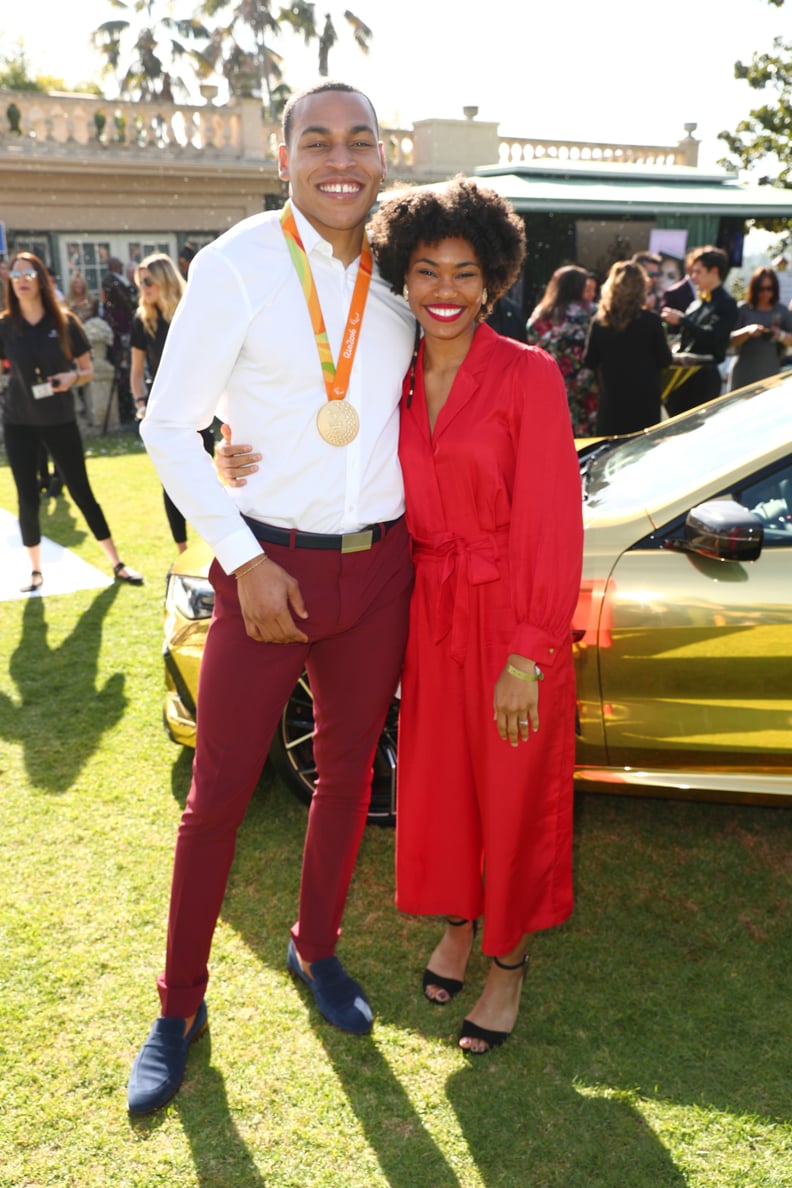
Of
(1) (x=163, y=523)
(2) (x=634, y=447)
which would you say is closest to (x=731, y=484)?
(2) (x=634, y=447)

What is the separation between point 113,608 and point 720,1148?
4.60 metres

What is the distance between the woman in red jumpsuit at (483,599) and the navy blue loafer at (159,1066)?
25.4 inches

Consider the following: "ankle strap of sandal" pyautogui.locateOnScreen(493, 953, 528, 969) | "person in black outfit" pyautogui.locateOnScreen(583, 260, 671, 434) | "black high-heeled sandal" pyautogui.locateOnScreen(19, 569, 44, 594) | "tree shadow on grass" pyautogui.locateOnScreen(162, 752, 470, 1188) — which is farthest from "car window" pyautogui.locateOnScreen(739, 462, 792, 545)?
"black high-heeled sandal" pyautogui.locateOnScreen(19, 569, 44, 594)

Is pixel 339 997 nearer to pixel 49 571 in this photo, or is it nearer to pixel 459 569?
pixel 459 569

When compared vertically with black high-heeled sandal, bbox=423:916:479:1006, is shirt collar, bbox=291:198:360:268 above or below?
above

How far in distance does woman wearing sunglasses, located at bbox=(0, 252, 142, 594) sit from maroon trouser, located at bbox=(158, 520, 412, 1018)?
4.23 metres

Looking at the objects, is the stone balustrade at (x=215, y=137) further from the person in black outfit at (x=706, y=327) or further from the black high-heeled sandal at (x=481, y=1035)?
the black high-heeled sandal at (x=481, y=1035)

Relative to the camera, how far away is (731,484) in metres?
3.09

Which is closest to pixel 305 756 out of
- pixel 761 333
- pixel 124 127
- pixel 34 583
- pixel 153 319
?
pixel 34 583

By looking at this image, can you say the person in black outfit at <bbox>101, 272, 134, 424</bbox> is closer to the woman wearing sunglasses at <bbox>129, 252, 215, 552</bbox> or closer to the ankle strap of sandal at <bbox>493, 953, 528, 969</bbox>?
the woman wearing sunglasses at <bbox>129, 252, 215, 552</bbox>

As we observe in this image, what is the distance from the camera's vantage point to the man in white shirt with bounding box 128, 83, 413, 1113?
218cm

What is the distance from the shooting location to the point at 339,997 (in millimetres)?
2775

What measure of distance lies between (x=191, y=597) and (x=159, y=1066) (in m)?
1.59

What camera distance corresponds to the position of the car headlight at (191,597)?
361cm
